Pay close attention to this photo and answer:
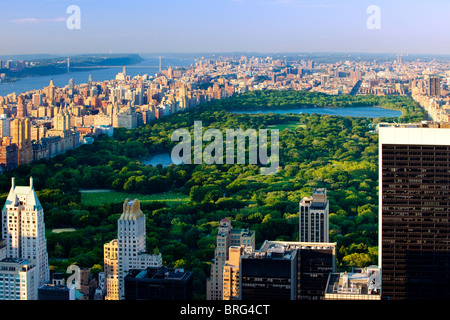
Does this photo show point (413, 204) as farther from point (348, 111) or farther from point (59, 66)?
point (348, 111)

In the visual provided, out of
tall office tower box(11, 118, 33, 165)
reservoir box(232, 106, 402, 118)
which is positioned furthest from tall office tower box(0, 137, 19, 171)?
reservoir box(232, 106, 402, 118)

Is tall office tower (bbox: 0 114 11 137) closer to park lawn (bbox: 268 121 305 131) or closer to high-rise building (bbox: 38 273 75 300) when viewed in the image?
park lawn (bbox: 268 121 305 131)

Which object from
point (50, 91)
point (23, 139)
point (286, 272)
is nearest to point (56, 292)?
point (286, 272)

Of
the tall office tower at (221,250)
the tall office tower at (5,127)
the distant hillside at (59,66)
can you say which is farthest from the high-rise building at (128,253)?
the tall office tower at (5,127)

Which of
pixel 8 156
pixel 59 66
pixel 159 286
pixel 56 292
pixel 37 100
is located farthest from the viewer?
pixel 37 100

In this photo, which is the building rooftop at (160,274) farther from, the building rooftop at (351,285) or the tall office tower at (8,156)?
the tall office tower at (8,156)
